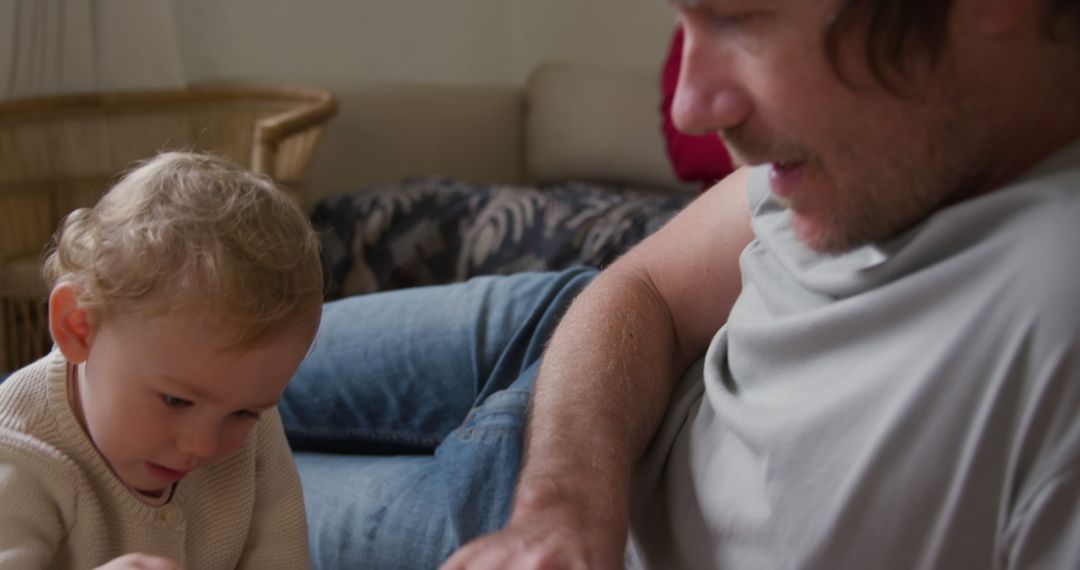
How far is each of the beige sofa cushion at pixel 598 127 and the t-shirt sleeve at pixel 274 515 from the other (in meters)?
2.12

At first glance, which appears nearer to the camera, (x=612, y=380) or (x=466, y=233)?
(x=612, y=380)

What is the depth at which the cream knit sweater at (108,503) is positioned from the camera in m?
0.89

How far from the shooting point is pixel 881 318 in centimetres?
77

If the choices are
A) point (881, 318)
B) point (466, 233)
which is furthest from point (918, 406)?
point (466, 233)

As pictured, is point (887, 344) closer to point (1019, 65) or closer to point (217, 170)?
point (1019, 65)

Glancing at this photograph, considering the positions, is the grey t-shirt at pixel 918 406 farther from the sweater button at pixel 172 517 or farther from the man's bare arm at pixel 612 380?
the sweater button at pixel 172 517

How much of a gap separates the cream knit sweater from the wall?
6.81 ft

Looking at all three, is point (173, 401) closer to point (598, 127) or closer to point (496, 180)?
point (598, 127)

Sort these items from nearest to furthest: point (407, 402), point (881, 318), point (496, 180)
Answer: point (881, 318), point (407, 402), point (496, 180)

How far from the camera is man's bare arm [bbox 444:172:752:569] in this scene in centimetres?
84

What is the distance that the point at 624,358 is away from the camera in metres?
A: 1.08

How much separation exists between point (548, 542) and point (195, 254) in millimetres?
323

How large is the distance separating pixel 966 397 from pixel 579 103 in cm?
264

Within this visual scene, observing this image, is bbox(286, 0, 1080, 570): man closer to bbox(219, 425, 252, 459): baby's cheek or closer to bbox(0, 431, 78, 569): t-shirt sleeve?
bbox(219, 425, 252, 459): baby's cheek
